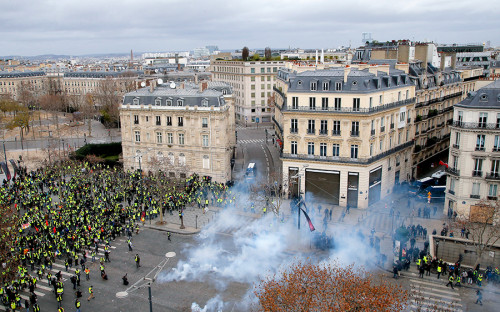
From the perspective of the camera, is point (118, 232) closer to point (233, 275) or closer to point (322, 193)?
point (233, 275)

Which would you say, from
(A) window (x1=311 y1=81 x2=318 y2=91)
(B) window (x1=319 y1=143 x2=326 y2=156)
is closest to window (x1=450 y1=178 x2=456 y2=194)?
(B) window (x1=319 y1=143 x2=326 y2=156)

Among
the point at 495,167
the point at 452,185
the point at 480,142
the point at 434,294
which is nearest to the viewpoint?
the point at 434,294

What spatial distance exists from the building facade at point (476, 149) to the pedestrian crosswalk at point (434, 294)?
12657 millimetres

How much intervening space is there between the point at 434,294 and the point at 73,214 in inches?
1392

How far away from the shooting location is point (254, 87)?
107m

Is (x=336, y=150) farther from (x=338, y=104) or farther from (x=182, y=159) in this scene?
(x=182, y=159)

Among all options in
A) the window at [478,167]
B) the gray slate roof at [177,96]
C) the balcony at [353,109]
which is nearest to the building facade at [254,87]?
the gray slate roof at [177,96]

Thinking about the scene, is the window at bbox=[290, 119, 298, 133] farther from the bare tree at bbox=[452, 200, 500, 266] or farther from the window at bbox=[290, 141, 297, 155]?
the bare tree at bbox=[452, 200, 500, 266]

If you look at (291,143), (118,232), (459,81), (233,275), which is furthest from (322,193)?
(459,81)

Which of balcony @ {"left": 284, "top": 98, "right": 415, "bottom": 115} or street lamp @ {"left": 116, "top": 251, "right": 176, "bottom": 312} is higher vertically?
balcony @ {"left": 284, "top": 98, "right": 415, "bottom": 115}

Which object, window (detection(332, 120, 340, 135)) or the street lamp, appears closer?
the street lamp

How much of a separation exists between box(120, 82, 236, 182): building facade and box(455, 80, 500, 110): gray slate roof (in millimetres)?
28711

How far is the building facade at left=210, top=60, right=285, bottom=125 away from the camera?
346 feet

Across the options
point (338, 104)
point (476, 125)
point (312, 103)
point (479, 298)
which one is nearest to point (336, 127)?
point (338, 104)
